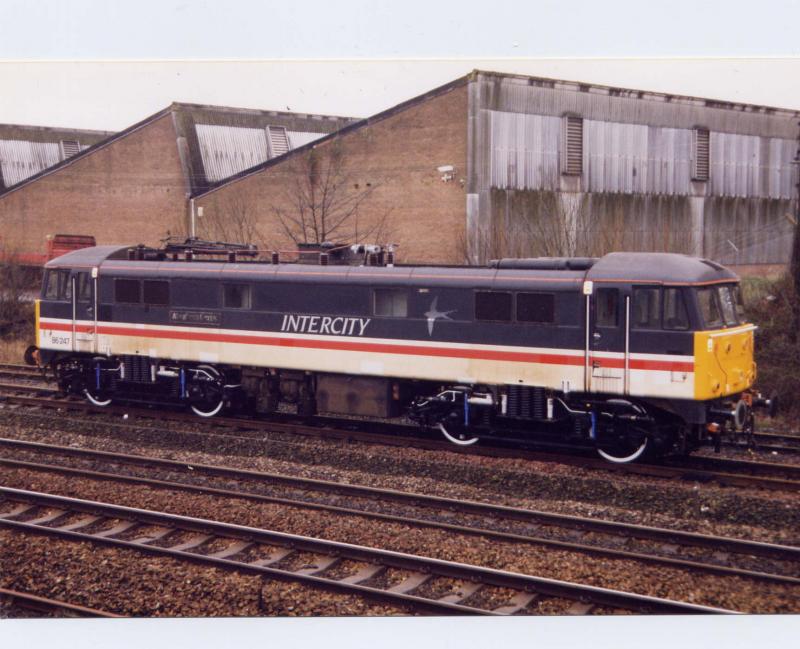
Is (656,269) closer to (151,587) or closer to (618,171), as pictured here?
(151,587)

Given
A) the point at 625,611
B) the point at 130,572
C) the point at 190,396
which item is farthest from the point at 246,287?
the point at 625,611

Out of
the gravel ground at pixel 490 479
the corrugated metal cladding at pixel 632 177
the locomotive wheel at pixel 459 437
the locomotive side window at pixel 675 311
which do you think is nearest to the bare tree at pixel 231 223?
the corrugated metal cladding at pixel 632 177

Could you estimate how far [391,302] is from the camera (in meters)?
15.9

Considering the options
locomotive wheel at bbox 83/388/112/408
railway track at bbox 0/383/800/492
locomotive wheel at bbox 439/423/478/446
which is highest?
locomotive wheel at bbox 83/388/112/408

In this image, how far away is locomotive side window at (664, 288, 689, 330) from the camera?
13453 mm

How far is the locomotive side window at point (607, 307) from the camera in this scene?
1391 centimetres

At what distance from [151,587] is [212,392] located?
8809 millimetres

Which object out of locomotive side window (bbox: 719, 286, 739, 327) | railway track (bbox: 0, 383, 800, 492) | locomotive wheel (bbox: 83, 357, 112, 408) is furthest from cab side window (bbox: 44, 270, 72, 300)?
Result: locomotive side window (bbox: 719, 286, 739, 327)

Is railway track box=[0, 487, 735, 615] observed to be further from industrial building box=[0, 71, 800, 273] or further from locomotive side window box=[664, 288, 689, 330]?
industrial building box=[0, 71, 800, 273]

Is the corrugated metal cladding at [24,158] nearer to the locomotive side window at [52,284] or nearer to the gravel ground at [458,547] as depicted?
the locomotive side window at [52,284]

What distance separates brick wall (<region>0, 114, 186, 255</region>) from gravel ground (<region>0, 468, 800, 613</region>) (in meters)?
19.0

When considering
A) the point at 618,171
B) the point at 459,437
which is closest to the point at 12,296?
the point at 459,437

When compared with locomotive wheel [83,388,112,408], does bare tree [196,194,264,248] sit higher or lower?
higher

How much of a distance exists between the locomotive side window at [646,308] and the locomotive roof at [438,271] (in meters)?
0.19
